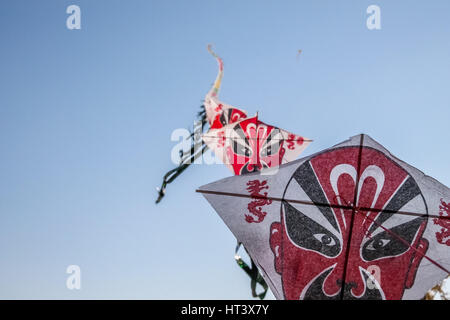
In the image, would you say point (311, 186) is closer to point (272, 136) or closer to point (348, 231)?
point (348, 231)

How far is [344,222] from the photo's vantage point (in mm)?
4113

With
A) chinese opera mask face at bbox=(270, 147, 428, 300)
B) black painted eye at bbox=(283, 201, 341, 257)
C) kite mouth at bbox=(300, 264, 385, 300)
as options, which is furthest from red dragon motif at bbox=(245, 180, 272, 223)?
kite mouth at bbox=(300, 264, 385, 300)

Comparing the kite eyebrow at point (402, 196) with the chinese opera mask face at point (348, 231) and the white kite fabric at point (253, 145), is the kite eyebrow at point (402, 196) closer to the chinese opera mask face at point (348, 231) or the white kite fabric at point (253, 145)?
the chinese opera mask face at point (348, 231)

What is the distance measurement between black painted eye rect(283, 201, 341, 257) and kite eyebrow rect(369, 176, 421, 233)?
0.80 metres

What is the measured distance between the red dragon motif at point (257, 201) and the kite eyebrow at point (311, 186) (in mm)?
490

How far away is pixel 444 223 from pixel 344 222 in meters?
1.39

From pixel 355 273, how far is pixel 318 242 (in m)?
0.60

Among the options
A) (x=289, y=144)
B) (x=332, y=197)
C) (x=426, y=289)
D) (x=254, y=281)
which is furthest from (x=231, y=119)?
(x=426, y=289)

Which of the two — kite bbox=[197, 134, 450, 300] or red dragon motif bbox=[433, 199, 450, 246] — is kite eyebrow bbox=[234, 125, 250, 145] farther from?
red dragon motif bbox=[433, 199, 450, 246]

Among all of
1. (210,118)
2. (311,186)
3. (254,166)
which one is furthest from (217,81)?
(311,186)

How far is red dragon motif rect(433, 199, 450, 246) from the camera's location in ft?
13.6

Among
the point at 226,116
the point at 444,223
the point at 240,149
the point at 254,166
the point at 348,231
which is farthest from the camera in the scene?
the point at 226,116

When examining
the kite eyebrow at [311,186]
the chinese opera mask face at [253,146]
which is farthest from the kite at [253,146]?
the kite eyebrow at [311,186]
